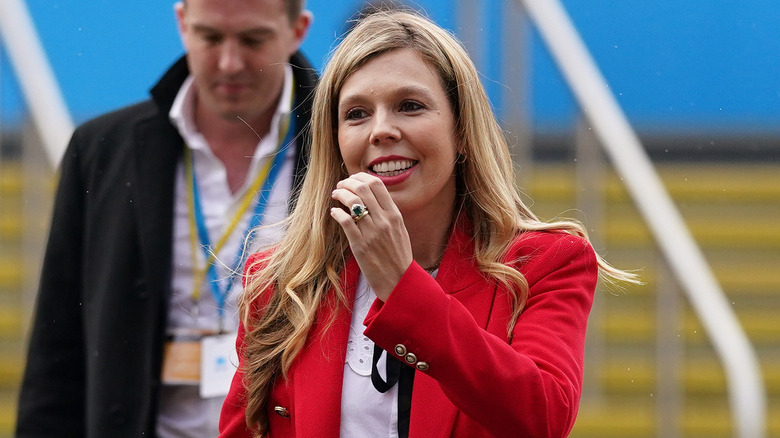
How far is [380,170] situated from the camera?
2.19m

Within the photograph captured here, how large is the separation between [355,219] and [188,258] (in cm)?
142

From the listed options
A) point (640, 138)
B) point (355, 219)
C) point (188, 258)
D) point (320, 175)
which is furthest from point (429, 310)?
point (640, 138)

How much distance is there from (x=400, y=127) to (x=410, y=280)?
0.33 meters

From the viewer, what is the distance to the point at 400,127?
2.18 metres

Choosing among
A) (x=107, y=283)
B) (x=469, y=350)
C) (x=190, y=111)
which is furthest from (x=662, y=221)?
(x=469, y=350)

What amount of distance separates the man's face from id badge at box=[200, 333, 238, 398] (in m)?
0.65

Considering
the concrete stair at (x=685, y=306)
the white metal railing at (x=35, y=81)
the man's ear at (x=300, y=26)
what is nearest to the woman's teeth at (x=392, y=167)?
the man's ear at (x=300, y=26)

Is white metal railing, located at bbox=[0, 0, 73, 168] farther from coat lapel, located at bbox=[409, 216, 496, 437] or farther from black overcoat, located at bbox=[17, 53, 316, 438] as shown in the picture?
coat lapel, located at bbox=[409, 216, 496, 437]

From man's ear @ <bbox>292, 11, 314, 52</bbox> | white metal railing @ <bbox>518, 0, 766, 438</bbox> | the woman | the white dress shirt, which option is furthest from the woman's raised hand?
white metal railing @ <bbox>518, 0, 766, 438</bbox>

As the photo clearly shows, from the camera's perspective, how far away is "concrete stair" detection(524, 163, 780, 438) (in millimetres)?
5473

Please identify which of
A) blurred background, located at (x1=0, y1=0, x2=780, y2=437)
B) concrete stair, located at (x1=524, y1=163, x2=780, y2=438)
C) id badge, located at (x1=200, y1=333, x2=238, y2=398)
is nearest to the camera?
id badge, located at (x1=200, y1=333, x2=238, y2=398)

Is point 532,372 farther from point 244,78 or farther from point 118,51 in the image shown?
point 118,51

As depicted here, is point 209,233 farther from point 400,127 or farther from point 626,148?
point 626,148

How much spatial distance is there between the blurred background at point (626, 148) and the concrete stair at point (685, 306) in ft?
0.03
